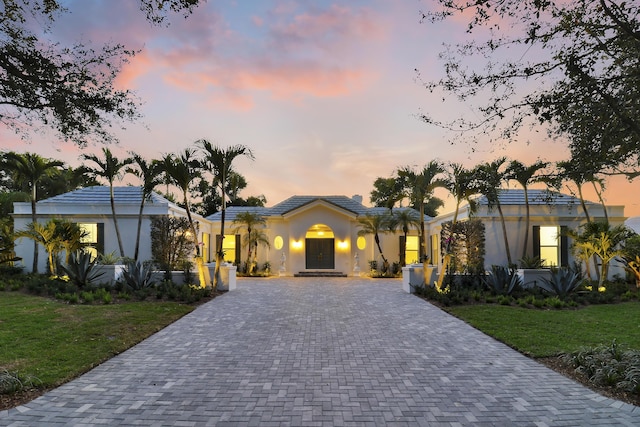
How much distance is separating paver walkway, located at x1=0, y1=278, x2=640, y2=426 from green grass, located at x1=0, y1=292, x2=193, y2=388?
38 cm

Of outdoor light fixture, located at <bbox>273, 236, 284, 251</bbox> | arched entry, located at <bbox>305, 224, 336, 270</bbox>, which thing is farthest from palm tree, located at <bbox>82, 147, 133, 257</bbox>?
arched entry, located at <bbox>305, 224, 336, 270</bbox>

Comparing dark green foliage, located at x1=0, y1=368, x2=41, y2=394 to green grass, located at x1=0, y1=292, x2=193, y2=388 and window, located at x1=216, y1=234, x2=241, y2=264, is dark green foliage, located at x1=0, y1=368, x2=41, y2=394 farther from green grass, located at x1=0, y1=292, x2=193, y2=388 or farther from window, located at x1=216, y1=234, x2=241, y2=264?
window, located at x1=216, y1=234, x2=241, y2=264

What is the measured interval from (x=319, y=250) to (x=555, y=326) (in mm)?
16818

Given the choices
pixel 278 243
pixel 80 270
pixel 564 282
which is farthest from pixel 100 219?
pixel 564 282

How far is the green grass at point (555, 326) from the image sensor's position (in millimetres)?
7215

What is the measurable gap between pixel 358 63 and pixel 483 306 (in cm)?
832

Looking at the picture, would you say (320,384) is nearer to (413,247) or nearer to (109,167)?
(109,167)

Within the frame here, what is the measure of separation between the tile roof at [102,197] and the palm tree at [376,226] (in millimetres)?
11072

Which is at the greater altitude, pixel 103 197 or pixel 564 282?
pixel 103 197

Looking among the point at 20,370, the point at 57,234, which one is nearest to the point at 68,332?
the point at 20,370

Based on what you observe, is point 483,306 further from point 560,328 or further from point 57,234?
point 57,234

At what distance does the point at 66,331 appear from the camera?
312 inches

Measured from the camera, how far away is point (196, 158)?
46.9 feet

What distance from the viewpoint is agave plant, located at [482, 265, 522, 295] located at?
42.9ft
